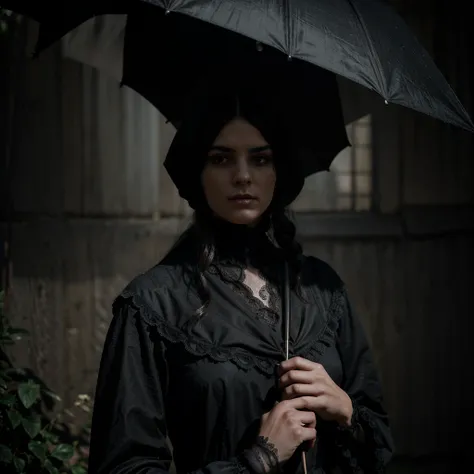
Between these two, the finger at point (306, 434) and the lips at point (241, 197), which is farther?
the lips at point (241, 197)

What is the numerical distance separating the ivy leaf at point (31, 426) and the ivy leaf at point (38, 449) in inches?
2.0

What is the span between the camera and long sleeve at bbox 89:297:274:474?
74.1 inches

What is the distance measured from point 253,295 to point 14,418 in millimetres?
1551

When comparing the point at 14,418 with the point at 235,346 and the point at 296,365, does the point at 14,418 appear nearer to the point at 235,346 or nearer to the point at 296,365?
the point at 235,346

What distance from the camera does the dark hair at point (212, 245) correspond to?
2.13 meters

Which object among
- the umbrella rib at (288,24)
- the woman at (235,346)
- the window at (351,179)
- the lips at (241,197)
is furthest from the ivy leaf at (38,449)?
the umbrella rib at (288,24)

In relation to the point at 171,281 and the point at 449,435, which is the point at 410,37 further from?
the point at 449,435

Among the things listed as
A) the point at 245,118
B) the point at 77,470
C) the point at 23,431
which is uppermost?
the point at 245,118

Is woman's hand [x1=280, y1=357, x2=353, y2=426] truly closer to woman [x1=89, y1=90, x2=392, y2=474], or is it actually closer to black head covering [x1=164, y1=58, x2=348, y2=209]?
woman [x1=89, y1=90, x2=392, y2=474]

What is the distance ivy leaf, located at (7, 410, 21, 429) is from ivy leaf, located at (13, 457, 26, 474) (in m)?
0.15

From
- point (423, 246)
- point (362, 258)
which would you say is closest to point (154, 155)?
point (362, 258)

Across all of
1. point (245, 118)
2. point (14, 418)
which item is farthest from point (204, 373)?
point (14, 418)

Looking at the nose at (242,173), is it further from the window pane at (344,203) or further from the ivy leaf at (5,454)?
the window pane at (344,203)

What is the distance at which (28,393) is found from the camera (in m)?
3.21
